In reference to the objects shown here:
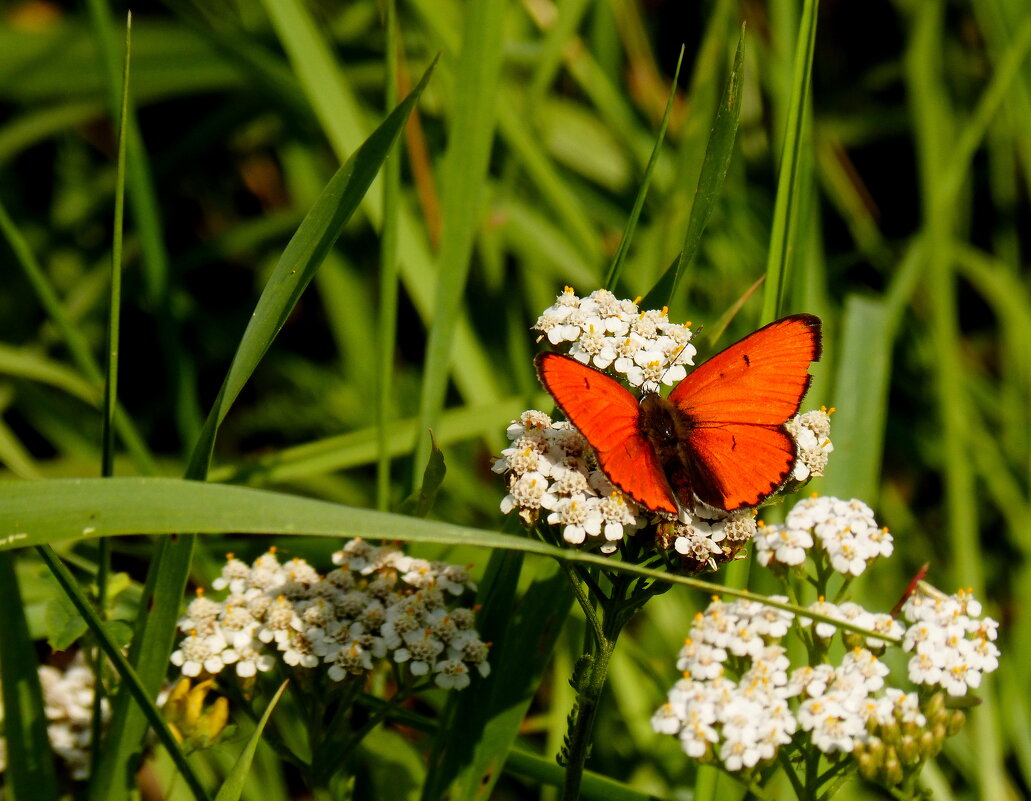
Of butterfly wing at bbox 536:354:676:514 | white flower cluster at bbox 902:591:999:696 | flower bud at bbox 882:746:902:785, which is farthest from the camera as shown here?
white flower cluster at bbox 902:591:999:696

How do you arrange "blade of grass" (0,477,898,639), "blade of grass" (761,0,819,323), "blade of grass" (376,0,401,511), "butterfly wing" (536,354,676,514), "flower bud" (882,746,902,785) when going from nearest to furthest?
"blade of grass" (0,477,898,639) → "butterfly wing" (536,354,676,514) → "flower bud" (882,746,902,785) → "blade of grass" (761,0,819,323) → "blade of grass" (376,0,401,511)

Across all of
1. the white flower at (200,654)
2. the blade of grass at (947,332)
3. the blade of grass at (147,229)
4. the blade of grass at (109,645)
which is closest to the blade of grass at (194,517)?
the blade of grass at (109,645)

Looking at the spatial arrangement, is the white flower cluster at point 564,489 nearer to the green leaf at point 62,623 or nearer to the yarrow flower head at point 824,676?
the yarrow flower head at point 824,676

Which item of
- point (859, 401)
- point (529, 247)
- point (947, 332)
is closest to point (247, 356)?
point (859, 401)

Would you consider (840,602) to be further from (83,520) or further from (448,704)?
(83,520)

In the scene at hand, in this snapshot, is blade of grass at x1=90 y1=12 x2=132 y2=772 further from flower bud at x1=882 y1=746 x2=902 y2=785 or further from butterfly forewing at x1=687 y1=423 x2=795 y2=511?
flower bud at x1=882 y1=746 x2=902 y2=785

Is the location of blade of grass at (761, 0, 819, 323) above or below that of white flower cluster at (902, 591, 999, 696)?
above

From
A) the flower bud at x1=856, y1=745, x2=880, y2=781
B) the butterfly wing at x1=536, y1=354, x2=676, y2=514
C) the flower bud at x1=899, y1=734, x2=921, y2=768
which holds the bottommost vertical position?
the flower bud at x1=856, y1=745, x2=880, y2=781

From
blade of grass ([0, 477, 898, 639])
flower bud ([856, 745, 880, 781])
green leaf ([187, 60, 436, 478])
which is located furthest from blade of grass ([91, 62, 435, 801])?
flower bud ([856, 745, 880, 781])
